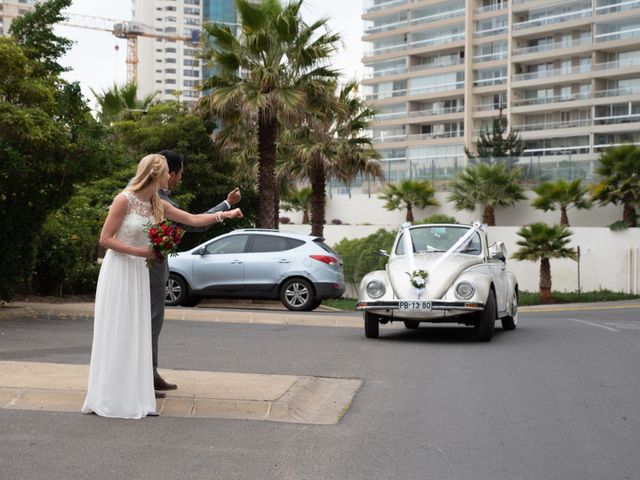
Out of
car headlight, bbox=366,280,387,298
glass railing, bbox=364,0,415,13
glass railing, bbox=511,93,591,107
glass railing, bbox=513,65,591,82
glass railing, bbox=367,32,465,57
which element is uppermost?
glass railing, bbox=364,0,415,13

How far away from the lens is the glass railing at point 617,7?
253 feet

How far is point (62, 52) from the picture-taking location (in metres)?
16.2

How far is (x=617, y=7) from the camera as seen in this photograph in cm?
7775

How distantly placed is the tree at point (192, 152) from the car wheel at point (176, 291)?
754 cm

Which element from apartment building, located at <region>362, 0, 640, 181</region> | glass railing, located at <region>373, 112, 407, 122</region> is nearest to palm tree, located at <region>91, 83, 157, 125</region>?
apartment building, located at <region>362, 0, 640, 181</region>

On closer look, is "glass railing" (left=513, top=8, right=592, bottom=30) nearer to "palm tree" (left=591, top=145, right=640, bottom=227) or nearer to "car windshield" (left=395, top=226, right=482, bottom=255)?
"palm tree" (left=591, top=145, right=640, bottom=227)

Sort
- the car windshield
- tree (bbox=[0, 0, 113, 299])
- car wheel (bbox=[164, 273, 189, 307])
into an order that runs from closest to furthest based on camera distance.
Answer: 1. tree (bbox=[0, 0, 113, 299])
2. the car windshield
3. car wheel (bbox=[164, 273, 189, 307])

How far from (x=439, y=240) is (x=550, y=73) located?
71894 mm

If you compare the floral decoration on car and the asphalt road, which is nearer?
the asphalt road

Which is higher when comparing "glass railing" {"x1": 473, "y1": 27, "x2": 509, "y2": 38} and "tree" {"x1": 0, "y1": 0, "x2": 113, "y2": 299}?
"glass railing" {"x1": 473, "y1": 27, "x2": 509, "y2": 38}

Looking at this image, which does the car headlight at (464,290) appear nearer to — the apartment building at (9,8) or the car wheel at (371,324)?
the car wheel at (371,324)

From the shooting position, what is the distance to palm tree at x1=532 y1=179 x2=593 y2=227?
40688 mm

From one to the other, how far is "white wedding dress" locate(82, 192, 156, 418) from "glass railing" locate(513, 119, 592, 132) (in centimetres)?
7781

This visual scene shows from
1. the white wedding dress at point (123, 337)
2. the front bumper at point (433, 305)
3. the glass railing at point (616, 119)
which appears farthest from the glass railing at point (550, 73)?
the white wedding dress at point (123, 337)
